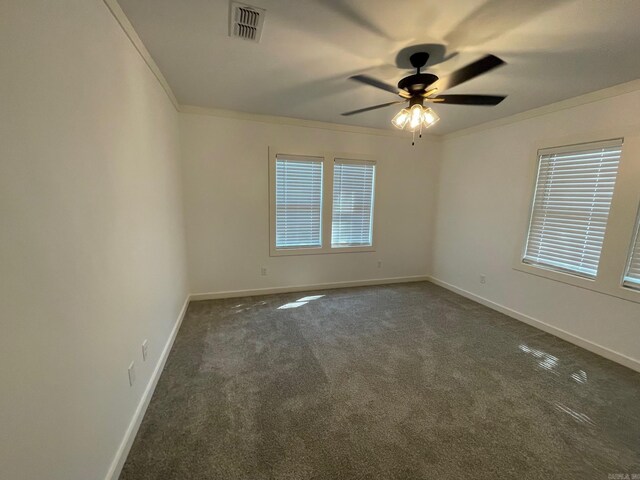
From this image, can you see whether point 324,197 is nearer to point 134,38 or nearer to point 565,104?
point 134,38

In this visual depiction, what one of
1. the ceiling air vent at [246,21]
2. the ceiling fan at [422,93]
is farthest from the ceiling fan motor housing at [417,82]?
the ceiling air vent at [246,21]

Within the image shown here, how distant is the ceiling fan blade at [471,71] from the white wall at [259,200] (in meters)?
2.12

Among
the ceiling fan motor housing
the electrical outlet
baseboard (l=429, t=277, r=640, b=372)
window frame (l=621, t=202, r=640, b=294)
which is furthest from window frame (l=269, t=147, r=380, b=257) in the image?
window frame (l=621, t=202, r=640, b=294)

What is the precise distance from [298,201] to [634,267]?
361cm

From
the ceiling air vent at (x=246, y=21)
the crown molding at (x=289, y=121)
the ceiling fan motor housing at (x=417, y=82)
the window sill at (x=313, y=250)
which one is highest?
the ceiling air vent at (x=246, y=21)

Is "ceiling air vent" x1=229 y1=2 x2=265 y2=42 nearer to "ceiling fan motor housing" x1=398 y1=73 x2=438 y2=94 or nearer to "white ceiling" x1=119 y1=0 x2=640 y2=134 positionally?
"white ceiling" x1=119 y1=0 x2=640 y2=134

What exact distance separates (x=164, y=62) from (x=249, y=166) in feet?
5.04

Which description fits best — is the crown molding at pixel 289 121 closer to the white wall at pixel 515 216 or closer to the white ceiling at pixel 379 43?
the white ceiling at pixel 379 43

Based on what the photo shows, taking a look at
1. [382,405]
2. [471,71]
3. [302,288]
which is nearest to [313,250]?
[302,288]

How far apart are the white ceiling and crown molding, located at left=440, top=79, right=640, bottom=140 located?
0.08m

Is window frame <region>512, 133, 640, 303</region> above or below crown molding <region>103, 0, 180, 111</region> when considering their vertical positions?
below

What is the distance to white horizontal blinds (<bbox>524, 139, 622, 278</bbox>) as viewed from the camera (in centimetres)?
258

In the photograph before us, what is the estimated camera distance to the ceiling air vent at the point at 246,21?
156 cm

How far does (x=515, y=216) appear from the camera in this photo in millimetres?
3355
